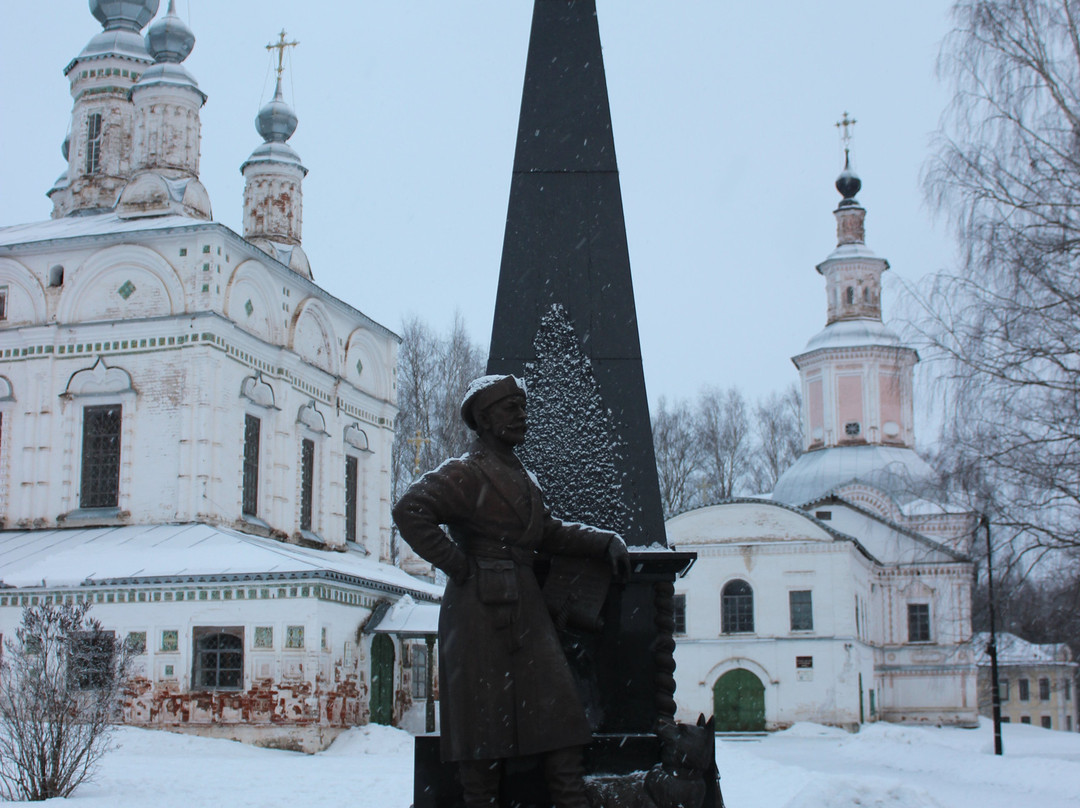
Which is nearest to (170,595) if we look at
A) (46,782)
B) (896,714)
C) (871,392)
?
(46,782)

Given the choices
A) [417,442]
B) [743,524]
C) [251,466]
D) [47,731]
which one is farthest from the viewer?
[417,442]

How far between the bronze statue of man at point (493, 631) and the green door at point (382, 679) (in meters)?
15.4

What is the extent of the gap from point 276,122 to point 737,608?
14.2 m

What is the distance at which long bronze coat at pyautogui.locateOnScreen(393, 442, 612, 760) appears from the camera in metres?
4.42

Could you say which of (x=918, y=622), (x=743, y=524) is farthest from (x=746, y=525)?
(x=918, y=622)

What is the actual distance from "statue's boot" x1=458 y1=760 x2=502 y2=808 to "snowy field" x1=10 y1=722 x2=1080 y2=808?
474cm

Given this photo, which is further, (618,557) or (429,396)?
(429,396)

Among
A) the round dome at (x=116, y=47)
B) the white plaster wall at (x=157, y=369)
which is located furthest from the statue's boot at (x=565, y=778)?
the round dome at (x=116, y=47)

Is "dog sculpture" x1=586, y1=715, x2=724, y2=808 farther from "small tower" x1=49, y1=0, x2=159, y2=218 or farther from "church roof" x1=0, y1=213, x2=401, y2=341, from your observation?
"small tower" x1=49, y1=0, x2=159, y2=218

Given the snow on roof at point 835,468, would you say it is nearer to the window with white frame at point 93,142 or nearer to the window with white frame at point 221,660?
the window with white frame at point 221,660

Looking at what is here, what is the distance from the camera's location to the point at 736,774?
14.1 metres

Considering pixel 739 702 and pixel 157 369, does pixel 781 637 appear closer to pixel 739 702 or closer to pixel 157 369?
pixel 739 702

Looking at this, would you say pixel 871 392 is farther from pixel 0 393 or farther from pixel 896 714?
pixel 0 393

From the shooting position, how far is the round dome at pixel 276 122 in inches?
990
